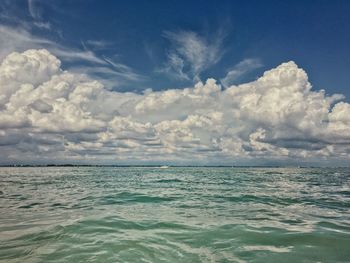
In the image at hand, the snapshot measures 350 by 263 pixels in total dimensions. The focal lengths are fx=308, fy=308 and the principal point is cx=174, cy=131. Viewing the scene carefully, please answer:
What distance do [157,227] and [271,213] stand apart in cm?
755

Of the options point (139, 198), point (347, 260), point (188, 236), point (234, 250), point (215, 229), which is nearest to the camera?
point (347, 260)

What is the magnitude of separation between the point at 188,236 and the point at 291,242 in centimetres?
370

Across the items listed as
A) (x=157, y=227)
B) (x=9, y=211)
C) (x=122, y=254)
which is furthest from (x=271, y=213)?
(x=9, y=211)

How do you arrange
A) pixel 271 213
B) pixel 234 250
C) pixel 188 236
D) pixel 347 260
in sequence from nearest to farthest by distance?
pixel 347 260 < pixel 234 250 < pixel 188 236 < pixel 271 213

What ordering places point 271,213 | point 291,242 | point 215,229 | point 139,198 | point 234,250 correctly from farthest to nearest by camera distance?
point 139,198
point 271,213
point 215,229
point 291,242
point 234,250

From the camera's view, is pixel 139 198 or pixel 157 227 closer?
pixel 157 227

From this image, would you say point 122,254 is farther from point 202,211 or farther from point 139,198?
point 139,198

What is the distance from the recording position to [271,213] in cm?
1748

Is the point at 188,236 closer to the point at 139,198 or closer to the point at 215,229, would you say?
the point at 215,229

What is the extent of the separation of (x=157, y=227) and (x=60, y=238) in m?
4.00

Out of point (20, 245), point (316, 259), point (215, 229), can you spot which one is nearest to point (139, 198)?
point (215, 229)

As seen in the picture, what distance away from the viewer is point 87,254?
9328mm

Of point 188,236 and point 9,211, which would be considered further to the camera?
point 9,211

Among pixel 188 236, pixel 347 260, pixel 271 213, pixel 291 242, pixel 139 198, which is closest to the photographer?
pixel 347 260
